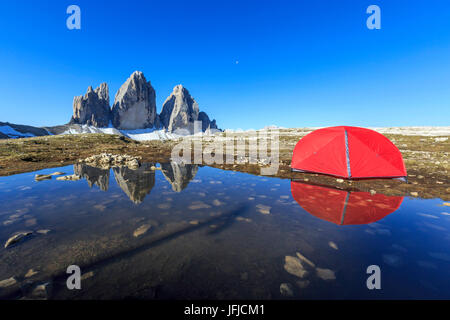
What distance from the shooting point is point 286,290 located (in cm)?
279

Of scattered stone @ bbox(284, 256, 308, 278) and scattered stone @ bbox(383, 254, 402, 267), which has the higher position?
scattered stone @ bbox(284, 256, 308, 278)

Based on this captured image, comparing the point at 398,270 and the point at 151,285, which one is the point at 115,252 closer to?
the point at 151,285

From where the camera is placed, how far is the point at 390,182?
9.35 m

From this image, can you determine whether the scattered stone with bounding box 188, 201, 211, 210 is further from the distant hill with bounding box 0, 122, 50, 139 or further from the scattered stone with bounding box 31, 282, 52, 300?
the distant hill with bounding box 0, 122, 50, 139

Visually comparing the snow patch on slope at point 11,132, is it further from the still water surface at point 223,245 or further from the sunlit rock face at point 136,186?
the still water surface at point 223,245

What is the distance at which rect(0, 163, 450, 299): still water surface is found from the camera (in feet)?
9.27

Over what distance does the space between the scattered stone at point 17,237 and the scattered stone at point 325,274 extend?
6.54 metres

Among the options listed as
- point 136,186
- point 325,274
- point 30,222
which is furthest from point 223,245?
point 136,186

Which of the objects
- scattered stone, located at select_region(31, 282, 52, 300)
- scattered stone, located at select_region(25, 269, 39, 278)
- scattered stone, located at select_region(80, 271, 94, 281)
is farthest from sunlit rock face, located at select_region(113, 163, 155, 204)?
scattered stone, located at select_region(31, 282, 52, 300)

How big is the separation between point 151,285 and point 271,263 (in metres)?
2.24

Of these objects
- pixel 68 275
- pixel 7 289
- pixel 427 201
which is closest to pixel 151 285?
pixel 68 275

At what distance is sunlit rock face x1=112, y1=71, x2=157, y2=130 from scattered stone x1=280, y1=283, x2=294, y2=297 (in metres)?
204

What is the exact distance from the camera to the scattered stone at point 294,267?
3180 millimetres
